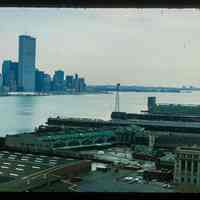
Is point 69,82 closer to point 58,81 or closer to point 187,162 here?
point 58,81

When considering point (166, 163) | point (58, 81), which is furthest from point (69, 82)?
point (166, 163)

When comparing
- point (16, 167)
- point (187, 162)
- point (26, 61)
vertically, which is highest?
point (26, 61)

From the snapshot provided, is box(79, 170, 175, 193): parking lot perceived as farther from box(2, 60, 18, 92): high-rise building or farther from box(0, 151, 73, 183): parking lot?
box(2, 60, 18, 92): high-rise building

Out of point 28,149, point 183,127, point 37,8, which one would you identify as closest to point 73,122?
point 183,127

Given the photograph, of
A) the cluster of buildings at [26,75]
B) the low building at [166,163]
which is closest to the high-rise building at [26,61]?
the cluster of buildings at [26,75]

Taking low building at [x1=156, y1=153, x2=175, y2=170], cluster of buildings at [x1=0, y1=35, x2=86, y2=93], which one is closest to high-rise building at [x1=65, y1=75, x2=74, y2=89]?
cluster of buildings at [x1=0, y1=35, x2=86, y2=93]

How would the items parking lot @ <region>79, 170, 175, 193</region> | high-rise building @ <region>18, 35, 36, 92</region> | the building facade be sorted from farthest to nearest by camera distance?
high-rise building @ <region>18, 35, 36, 92</region> → parking lot @ <region>79, 170, 175, 193</region> → the building facade

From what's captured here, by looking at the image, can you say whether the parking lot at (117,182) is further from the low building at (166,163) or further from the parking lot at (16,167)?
the low building at (166,163)

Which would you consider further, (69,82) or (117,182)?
(69,82)
